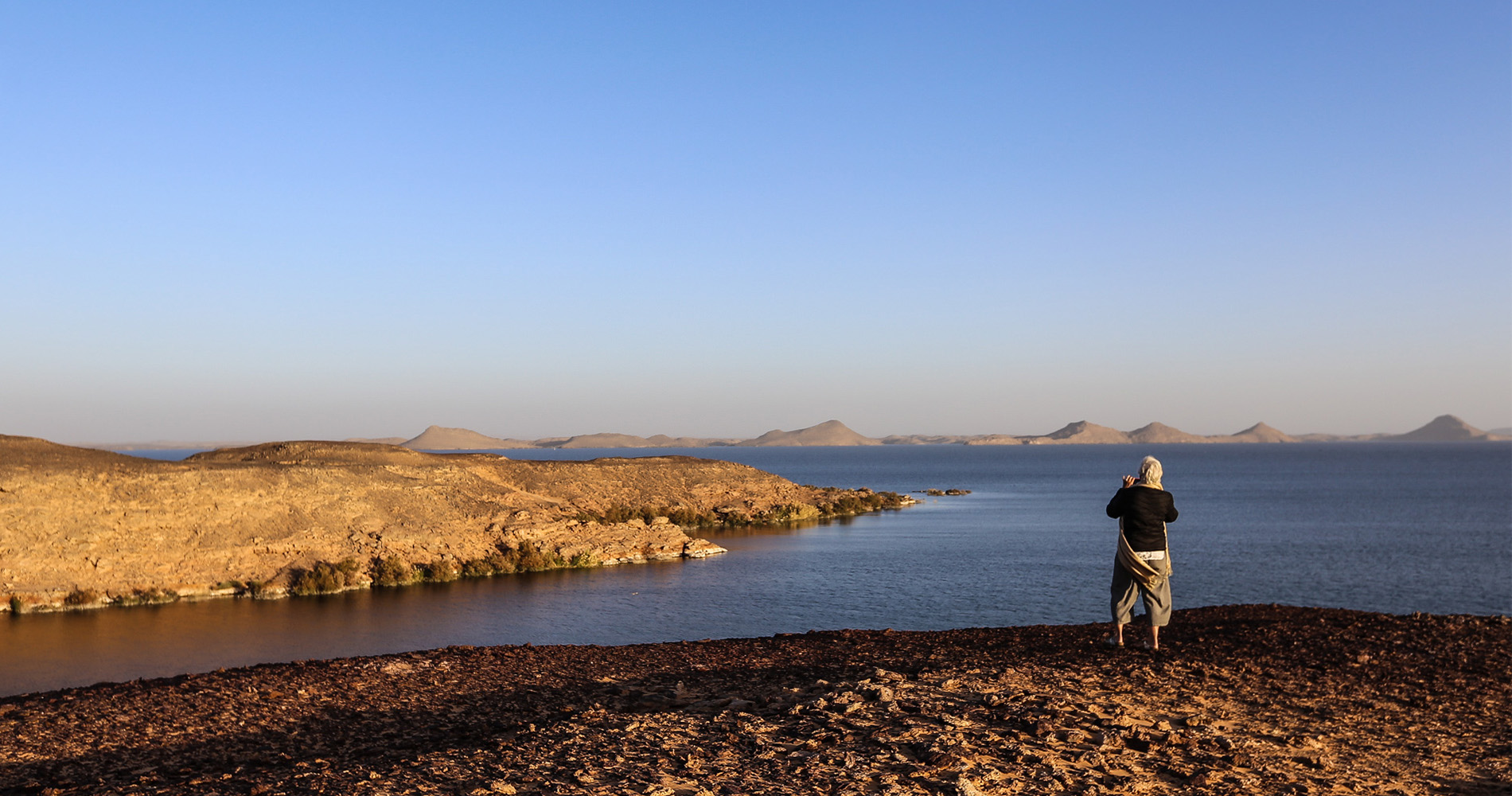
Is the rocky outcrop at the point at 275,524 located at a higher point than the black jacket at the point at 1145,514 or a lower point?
lower

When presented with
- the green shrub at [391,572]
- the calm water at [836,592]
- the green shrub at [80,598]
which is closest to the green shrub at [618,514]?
the calm water at [836,592]

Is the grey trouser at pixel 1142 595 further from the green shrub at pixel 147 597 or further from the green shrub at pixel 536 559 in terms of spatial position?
the green shrub at pixel 536 559

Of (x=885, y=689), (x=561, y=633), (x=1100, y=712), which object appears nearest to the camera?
(x=1100, y=712)

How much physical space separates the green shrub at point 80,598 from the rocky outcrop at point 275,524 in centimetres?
4

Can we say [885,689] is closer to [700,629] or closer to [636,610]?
[700,629]

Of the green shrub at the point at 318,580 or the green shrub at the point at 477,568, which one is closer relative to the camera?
the green shrub at the point at 318,580

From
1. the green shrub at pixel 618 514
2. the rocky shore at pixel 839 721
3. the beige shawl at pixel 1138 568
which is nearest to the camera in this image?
the rocky shore at pixel 839 721

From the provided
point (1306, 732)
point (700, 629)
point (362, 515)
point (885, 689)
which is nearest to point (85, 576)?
point (362, 515)

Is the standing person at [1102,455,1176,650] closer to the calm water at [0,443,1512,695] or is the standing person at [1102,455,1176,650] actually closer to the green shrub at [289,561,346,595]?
the calm water at [0,443,1512,695]

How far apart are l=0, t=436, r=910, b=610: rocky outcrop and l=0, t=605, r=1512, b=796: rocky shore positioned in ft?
68.2

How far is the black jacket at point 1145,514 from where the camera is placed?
1110 centimetres

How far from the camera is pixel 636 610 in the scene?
30688 millimetres

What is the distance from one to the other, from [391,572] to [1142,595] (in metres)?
32.3

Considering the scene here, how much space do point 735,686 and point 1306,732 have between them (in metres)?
5.57
